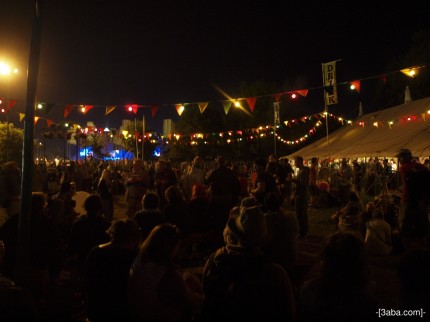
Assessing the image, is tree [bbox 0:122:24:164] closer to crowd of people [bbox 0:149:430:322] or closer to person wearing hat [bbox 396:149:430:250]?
crowd of people [bbox 0:149:430:322]

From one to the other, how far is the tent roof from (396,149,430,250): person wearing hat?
1211 cm

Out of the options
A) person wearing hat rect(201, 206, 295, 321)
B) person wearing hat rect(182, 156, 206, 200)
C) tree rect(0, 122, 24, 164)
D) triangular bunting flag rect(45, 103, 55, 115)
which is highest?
tree rect(0, 122, 24, 164)

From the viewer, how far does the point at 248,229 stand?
2.56 m

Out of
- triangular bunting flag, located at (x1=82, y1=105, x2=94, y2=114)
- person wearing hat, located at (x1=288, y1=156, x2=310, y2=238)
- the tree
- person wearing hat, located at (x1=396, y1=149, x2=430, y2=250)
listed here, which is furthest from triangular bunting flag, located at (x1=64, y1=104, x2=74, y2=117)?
the tree

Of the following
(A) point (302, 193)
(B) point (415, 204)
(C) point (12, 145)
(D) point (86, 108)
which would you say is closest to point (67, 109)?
(D) point (86, 108)

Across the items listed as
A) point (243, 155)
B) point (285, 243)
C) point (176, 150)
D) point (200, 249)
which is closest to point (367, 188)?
point (200, 249)

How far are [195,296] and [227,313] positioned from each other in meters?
0.68

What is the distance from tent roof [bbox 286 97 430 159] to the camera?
728 inches

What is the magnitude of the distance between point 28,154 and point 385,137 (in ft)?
68.0

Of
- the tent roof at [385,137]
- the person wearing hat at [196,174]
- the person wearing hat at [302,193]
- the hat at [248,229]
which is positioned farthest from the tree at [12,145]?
the hat at [248,229]

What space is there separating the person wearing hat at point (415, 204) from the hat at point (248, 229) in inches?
158

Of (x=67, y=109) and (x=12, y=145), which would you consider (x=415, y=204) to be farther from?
(x=12, y=145)

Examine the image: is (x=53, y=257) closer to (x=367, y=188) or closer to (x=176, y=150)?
(x=367, y=188)

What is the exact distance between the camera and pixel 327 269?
7.36 ft
